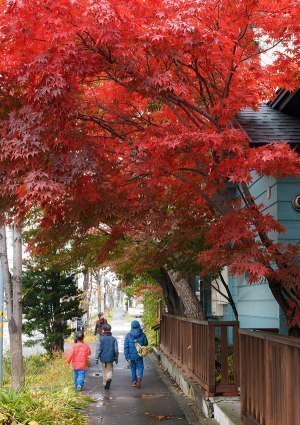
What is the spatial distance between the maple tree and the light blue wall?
2.43 metres

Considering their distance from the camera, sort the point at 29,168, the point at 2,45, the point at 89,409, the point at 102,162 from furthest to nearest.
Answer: the point at 89,409 < the point at 102,162 < the point at 2,45 < the point at 29,168

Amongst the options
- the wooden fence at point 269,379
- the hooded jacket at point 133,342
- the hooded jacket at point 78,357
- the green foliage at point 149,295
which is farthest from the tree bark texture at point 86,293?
the wooden fence at point 269,379

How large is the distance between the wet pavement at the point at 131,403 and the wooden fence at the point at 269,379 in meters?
2.43

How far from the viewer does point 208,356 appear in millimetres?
10156

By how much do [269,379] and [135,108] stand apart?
4.42 m

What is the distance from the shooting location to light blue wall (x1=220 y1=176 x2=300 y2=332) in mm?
10664

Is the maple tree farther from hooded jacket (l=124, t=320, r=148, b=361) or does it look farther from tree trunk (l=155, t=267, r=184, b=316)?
tree trunk (l=155, t=267, r=184, b=316)

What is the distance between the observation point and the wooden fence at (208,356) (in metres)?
10.0

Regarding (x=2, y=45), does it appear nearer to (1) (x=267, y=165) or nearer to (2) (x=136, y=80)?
(2) (x=136, y=80)

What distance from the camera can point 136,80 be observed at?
746 centimetres

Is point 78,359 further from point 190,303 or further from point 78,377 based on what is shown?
point 190,303

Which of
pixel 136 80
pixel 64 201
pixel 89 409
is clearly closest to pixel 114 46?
pixel 136 80

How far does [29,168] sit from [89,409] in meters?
5.87

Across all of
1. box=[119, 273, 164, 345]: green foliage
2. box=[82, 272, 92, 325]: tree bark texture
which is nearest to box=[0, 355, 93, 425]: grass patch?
box=[119, 273, 164, 345]: green foliage
